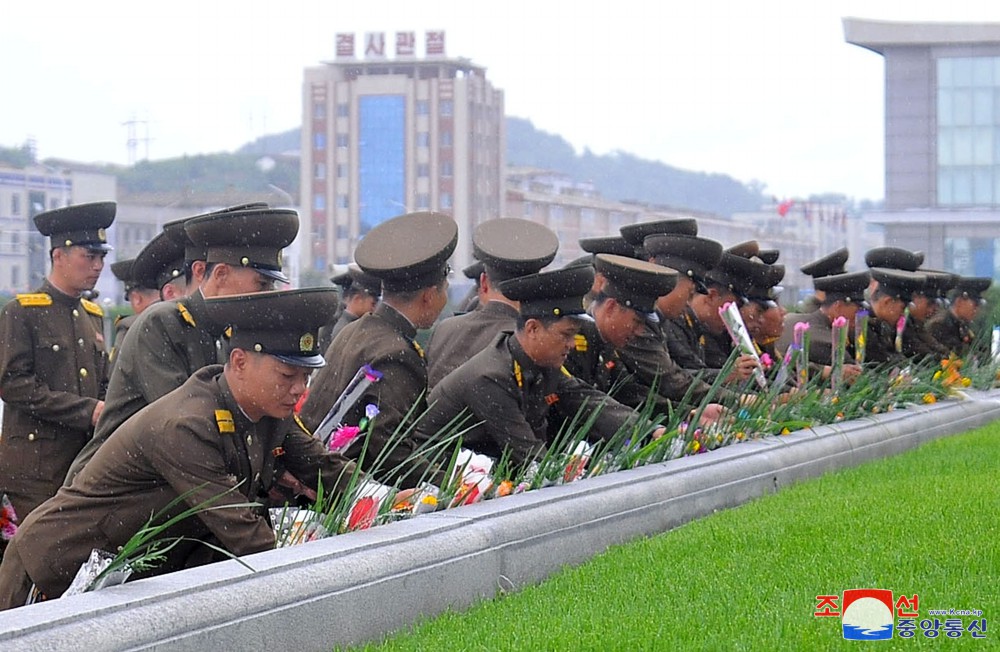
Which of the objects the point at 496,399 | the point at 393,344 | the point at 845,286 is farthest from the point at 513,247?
the point at 845,286

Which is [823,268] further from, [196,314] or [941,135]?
[941,135]

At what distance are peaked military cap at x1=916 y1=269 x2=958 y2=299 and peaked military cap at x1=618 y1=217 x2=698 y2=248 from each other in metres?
5.46

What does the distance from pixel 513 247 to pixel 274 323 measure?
3631 millimetres

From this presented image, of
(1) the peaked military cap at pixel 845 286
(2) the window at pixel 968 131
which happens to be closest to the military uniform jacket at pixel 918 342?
(1) the peaked military cap at pixel 845 286

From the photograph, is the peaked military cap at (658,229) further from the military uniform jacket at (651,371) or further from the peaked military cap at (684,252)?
the military uniform jacket at (651,371)

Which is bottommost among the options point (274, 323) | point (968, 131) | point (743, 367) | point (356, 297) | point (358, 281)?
point (743, 367)

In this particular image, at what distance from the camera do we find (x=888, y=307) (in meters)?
13.8

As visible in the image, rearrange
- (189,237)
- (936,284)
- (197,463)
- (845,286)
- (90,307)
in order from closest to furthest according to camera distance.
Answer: (197,463) → (189,237) → (90,307) → (845,286) → (936,284)

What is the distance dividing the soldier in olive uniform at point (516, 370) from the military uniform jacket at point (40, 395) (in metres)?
1.92

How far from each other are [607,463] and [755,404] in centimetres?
220

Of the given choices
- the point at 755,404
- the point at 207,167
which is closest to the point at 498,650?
the point at 755,404

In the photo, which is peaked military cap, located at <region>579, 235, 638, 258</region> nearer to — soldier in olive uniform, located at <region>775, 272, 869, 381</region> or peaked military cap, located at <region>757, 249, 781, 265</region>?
peaked military cap, located at <region>757, 249, 781, 265</region>

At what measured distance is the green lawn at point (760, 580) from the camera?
4824 millimetres

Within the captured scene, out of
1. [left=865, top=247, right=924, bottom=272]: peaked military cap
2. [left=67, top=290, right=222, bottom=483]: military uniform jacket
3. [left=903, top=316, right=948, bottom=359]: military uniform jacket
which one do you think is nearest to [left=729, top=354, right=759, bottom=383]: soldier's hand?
[left=67, top=290, right=222, bottom=483]: military uniform jacket
